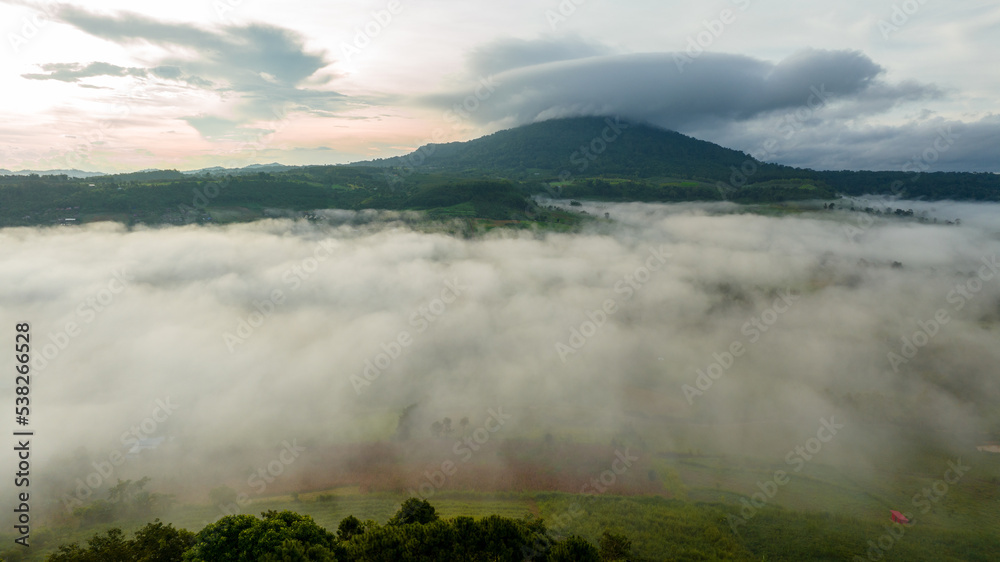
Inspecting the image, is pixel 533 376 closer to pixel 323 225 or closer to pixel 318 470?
pixel 318 470

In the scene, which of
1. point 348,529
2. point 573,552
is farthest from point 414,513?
point 573,552

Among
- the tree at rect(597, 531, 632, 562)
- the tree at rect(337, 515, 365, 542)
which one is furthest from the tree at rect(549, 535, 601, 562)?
the tree at rect(337, 515, 365, 542)

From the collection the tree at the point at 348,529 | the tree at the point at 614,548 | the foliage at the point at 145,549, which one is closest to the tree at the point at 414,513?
the tree at the point at 348,529

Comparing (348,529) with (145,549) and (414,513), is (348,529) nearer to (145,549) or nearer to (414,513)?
(414,513)

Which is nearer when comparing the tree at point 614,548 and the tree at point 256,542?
the tree at point 256,542

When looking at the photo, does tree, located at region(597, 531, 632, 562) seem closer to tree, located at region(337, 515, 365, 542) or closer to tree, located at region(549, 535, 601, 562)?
tree, located at region(549, 535, 601, 562)

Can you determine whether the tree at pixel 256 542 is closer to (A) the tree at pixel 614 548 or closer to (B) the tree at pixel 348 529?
(B) the tree at pixel 348 529

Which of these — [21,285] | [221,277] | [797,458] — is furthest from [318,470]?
[21,285]

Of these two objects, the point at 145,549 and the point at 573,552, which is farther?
the point at 145,549

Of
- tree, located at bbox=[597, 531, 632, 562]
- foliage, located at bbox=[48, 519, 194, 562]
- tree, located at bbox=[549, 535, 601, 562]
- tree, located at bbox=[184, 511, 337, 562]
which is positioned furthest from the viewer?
tree, located at bbox=[597, 531, 632, 562]

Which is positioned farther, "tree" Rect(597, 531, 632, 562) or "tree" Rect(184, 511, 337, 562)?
"tree" Rect(597, 531, 632, 562)

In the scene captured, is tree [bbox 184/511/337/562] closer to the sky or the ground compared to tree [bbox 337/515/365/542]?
closer to the sky
